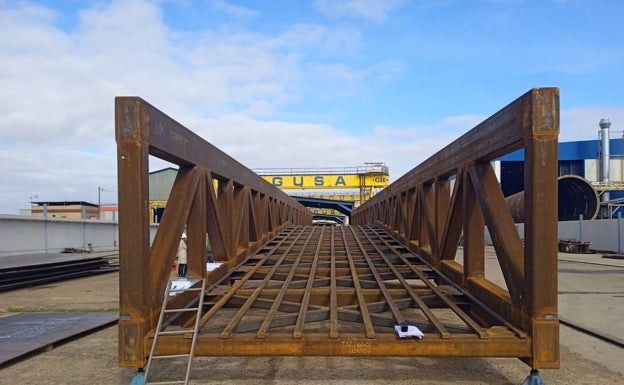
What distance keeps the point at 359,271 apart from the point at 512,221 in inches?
122

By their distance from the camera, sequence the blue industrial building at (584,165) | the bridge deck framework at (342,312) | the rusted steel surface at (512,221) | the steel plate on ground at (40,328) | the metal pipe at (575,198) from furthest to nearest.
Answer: the blue industrial building at (584,165), the metal pipe at (575,198), the steel plate on ground at (40,328), the bridge deck framework at (342,312), the rusted steel surface at (512,221)

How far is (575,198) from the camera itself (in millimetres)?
30656

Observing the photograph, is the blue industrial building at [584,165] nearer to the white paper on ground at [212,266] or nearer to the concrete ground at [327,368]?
the concrete ground at [327,368]

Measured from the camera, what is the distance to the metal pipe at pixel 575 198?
87.0 feet

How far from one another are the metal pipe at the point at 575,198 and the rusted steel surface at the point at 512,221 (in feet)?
64.7

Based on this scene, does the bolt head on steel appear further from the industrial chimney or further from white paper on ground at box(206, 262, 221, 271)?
white paper on ground at box(206, 262, 221, 271)

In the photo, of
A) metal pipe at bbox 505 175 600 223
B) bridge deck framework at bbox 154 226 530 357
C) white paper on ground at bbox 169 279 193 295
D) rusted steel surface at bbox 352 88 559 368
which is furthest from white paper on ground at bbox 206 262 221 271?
metal pipe at bbox 505 175 600 223

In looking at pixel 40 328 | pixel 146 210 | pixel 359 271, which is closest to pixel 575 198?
pixel 359 271

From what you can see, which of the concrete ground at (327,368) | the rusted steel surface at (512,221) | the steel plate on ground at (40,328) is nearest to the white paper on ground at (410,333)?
the rusted steel surface at (512,221)

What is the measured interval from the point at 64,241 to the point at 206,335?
20785 millimetres

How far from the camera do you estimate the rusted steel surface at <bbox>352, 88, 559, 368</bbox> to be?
3742 millimetres

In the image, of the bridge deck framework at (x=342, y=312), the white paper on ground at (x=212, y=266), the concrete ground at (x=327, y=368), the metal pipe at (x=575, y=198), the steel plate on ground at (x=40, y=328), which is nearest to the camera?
the bridge deck framework at (x=342, y=312)

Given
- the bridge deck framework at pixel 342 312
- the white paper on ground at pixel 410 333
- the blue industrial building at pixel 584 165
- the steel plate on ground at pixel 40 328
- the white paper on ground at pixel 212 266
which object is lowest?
the steel plate on ground at pixel 40 328

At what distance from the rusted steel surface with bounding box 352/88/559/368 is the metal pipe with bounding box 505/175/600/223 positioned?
19.7 metres
